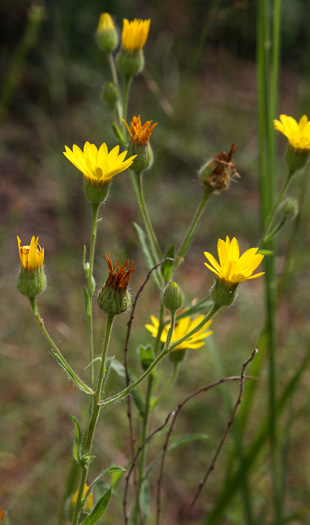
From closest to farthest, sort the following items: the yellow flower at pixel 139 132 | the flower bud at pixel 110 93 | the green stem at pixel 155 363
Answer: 1. the green stem at pixel 155 363
2. the yellow flower at pixel 139 132
3. the flower bud at pixel 110 93

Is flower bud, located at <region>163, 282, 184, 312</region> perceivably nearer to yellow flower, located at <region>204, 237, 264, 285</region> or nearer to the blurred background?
yellow flower, located at <region>204, 237, 264, 285</region>

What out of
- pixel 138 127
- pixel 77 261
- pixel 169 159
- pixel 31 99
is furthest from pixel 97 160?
pixel 31 99

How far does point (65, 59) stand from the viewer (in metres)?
5.56

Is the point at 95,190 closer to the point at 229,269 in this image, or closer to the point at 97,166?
the point at 97,166

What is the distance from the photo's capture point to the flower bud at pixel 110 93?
1782 mm

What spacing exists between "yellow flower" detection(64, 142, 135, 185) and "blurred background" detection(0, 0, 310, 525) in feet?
2.06

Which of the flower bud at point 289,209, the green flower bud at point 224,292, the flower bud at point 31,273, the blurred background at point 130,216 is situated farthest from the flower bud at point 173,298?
the blurred background at point 130,216

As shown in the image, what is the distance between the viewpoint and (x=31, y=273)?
1389mm

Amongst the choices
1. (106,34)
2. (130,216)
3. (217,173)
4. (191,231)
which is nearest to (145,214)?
(191,231)

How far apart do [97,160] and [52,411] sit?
2.29 metres

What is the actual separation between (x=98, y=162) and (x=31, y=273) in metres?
0.32

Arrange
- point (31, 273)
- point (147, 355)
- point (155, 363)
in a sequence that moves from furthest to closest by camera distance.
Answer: point (147, 355) < point (31, 273) < point (155, 363)

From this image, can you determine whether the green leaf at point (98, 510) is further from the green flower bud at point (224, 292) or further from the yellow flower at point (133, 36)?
the yellow flower at point (133, 36)

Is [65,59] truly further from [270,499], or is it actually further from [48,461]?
[270,499]
